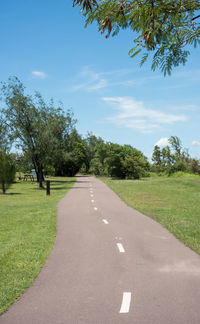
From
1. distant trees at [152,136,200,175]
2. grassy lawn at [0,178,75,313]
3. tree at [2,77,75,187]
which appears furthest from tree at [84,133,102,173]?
grassy lawn at [0,178,75,313]

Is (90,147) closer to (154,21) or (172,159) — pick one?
(172,159)

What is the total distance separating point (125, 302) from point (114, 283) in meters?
0.80

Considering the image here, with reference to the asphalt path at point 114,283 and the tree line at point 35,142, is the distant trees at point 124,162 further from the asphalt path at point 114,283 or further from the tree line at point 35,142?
the asphalt path at point 114,283

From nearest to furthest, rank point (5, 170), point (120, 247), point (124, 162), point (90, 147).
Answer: point (120, 247) < point (5, 170) < point (124, 162) < point (90, 147)

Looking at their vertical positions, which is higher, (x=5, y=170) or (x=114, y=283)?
(x=5, y=170)

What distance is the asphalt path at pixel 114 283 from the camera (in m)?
4.08

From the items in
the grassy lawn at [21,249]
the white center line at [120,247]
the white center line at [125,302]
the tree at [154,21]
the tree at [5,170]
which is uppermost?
the tree at [154,21]

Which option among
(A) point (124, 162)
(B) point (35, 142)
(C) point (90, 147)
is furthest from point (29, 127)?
(C) point (90, 147)

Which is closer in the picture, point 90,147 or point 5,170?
point 5,170

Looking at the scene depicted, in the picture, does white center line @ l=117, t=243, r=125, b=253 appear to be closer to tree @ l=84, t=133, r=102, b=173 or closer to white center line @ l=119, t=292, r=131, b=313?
white center line @ l=119, t=292, r=131, b=313

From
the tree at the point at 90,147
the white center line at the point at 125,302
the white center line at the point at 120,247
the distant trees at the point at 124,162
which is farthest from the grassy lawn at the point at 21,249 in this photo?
the tree at the point at 90,147

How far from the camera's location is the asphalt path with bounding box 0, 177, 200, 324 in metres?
4.08

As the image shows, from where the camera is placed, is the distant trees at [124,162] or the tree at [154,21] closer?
the tree at [154,21]

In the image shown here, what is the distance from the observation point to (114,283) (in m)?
5.26
